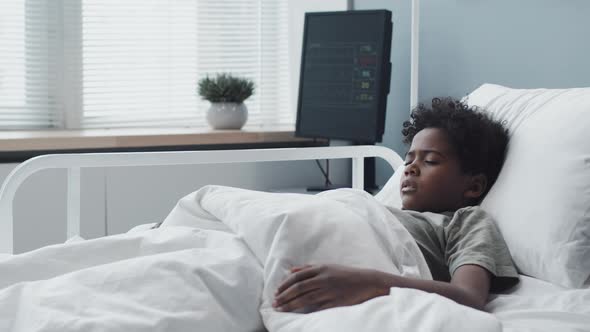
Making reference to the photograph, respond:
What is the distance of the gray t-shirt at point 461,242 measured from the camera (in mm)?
1187

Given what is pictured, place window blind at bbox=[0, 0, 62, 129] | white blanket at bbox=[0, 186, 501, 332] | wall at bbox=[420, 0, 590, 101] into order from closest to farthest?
white blanket at bbox=[0, 186, 501, 332]
wall at bbox=[420, 0, 590, 101]
window blind at bbox=[0, 0, 62, 129]

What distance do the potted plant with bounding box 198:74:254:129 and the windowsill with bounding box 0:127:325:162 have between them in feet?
0.20

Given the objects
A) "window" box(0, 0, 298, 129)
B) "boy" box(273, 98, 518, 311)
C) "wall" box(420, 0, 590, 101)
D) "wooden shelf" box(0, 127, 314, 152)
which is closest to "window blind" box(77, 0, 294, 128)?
"window" box(0, 0, 298, 129)

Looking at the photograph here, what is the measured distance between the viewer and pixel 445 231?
129 centimetres

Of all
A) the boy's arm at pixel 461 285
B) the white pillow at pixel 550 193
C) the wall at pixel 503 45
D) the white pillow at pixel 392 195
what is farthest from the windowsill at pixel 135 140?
the boy's arm at pixel 461 285

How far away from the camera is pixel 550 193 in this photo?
1.20m

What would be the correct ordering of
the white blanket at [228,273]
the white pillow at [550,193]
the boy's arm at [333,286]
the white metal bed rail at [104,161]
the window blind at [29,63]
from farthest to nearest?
the window blind at [29,63], the white metal bed rail at [104,161], the white pillow at [550,193], the boy's arm at [333,286], the white blanket at [228,273]

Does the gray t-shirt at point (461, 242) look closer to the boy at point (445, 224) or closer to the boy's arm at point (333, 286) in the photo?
the boy at point (445, 224)

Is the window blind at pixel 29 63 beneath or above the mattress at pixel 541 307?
above

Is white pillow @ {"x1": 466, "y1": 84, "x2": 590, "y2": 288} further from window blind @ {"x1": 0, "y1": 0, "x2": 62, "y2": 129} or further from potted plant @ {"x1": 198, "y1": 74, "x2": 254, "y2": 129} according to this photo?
window blind @ {"x1": 0, "y1": 0, "x2": 62, "y2": 129}

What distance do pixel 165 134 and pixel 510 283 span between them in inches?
71.0

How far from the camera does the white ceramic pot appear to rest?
2.99m

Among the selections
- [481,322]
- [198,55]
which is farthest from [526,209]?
[198,55]

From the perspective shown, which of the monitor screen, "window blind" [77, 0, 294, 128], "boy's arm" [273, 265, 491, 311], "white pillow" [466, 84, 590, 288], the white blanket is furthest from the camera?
"window blind" [77, 0, 294, 128]
